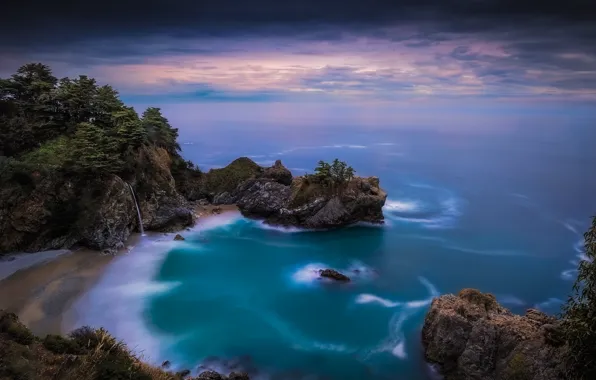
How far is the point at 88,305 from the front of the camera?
846 inches

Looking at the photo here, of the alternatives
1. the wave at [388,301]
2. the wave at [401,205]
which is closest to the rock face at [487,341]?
the wave at [388,301]

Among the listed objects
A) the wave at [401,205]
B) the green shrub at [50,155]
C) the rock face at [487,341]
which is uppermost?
the green shrub at [50,155]

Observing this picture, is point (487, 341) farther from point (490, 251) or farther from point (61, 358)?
point (490, 251)

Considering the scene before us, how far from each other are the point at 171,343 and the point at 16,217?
14783mm

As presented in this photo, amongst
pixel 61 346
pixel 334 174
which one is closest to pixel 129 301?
pixel 61 346

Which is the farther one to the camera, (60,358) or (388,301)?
(388,301)

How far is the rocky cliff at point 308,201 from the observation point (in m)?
35.5

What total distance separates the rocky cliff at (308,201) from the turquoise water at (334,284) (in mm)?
1233

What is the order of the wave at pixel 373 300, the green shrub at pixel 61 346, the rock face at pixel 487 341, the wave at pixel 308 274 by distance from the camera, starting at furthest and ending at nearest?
the wave at pixel 308 274, the wave at pixel 373 300, the rock face at pixel 487 341, the green shrub at pixel 61 346

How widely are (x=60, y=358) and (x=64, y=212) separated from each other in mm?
17469

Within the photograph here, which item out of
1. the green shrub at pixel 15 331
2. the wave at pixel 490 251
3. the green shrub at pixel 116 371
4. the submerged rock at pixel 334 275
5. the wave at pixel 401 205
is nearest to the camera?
the green shrub at pixel 116 371

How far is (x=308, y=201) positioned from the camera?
117ft

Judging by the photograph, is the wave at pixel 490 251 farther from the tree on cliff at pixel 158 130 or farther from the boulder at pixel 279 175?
the tree on cliff at pixel 158 130

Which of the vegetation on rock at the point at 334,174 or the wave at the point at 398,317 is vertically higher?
the vegetation on rock at the point at 334,174
